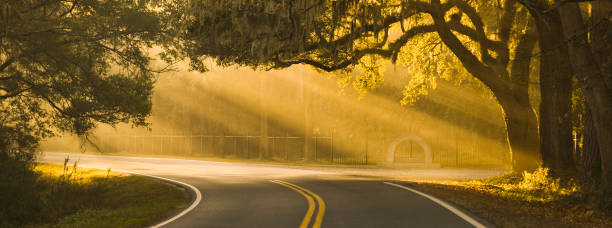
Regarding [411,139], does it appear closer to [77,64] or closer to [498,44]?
[498,44]

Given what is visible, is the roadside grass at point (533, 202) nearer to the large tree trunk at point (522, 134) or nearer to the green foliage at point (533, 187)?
the green foliage at point (533, 187)

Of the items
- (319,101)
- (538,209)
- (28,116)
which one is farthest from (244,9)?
(319,101)

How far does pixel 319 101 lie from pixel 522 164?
25917mm

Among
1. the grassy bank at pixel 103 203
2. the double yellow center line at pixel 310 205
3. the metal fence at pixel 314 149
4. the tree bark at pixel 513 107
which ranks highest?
the tree bark at pixel 513 107

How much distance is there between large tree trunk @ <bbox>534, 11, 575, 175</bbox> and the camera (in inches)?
659

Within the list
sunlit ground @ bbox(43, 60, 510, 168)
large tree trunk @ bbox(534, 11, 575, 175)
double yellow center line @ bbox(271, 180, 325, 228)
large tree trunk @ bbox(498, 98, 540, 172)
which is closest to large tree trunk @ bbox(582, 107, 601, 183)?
large tree trunk @ bbox(534, 11, 575, 175)

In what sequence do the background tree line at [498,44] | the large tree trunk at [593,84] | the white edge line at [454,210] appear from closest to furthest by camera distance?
the white edge line at [454,210]
the large tree trunk at [593,84]
the background tree line at [498,44]

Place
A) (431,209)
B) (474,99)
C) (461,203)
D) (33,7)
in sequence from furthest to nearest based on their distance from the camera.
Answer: (474,99)
(33,7)
(461,203)
(431,209)

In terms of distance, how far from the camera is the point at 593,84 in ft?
40.5

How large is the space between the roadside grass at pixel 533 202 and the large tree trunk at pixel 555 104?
83 centimetres

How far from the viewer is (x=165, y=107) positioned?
58250 mm

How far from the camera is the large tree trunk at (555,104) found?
55.0 ft

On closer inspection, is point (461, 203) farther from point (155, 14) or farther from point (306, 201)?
point (155, 14)

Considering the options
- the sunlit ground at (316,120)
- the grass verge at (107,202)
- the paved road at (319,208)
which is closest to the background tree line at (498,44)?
the paved road at (319,208)
